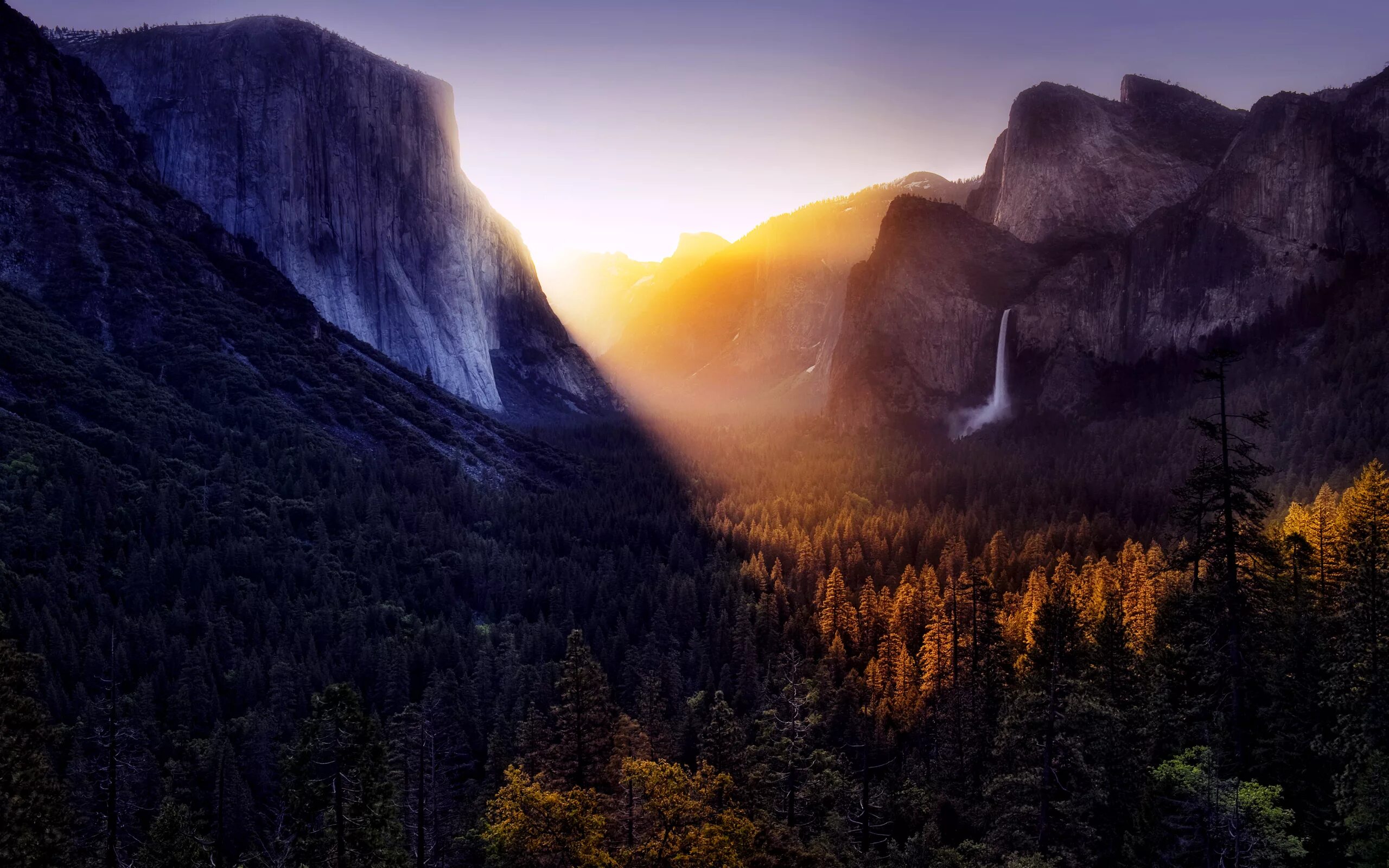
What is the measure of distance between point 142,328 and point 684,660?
94080mm

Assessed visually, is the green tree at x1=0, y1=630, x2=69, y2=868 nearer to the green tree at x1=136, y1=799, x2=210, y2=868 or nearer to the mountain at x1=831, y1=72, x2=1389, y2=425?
the green tree at x1=136, y1=799, x2=210, y2=868

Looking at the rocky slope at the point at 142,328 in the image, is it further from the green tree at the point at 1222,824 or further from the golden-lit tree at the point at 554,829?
the green tree at the point at 1222,824

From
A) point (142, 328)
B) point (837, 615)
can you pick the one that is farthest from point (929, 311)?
point (142, 328)

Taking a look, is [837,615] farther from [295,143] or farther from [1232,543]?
[295,143]

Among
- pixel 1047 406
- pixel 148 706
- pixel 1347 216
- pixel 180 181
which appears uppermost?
pixel 180 181

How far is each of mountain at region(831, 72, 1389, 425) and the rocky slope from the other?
7798cm

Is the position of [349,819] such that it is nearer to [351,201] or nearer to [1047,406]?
[1047,406]

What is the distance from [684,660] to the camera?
2840 inches

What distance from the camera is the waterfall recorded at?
15912 cm

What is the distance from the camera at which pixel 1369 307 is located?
107688 millimetres

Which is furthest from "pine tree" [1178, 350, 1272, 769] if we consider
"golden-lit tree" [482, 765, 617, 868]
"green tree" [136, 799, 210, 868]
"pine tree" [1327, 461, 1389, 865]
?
"green tree" [136, 799, 210, 868]

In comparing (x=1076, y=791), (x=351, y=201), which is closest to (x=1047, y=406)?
(x=1076, y=791)

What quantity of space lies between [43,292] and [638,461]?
93261 mm

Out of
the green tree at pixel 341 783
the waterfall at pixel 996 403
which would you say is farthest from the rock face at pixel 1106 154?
the green tree at pixel 341 783
